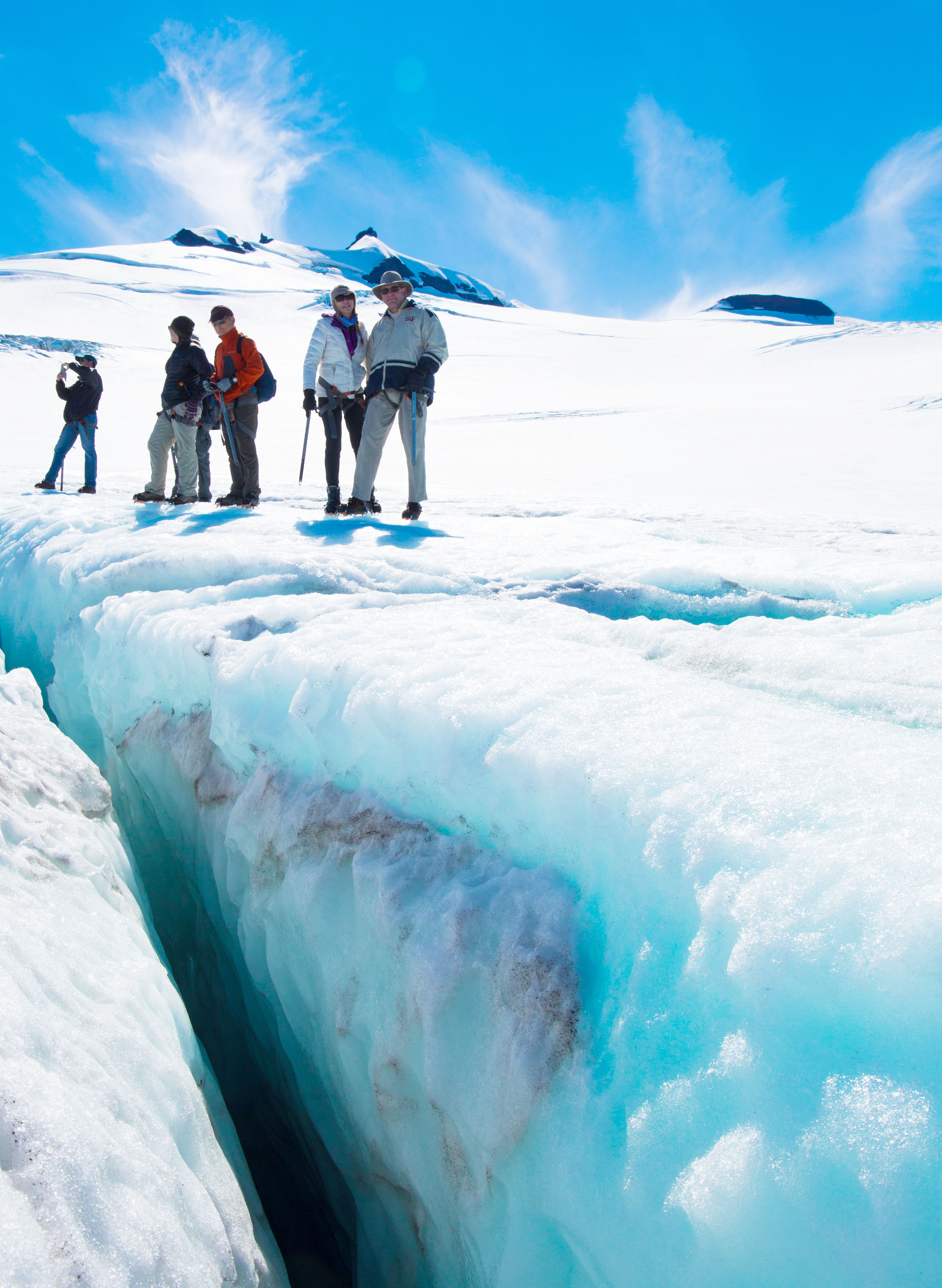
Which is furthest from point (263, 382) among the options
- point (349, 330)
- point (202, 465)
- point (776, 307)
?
point (776, 307)

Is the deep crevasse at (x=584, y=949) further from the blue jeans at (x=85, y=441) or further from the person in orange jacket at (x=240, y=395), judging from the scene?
the blue jeans at (x=85, y=441)

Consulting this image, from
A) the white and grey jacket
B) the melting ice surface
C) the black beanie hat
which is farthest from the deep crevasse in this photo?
the black beanie hat

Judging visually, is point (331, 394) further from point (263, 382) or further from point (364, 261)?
point (364, 261)

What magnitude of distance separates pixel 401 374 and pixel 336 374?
68 centimetres

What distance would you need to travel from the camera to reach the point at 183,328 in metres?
4.74

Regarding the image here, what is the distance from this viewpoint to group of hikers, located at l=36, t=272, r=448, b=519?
14.1 ft

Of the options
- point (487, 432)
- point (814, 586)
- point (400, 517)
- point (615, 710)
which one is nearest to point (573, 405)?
point (487, 432)

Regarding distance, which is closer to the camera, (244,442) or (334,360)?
(334,360)

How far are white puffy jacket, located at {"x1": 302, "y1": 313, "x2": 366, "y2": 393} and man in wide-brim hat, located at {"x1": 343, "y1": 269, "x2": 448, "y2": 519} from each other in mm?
243

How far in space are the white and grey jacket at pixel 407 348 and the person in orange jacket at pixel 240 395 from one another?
3.43ft

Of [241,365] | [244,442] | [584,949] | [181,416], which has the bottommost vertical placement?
[584,949]

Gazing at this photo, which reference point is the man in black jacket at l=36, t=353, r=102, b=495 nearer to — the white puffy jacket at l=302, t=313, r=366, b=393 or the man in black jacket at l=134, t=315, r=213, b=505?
the man in black jacket at l=134, t=315, r=213, b=505

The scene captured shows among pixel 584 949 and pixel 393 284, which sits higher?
pixel 393 284

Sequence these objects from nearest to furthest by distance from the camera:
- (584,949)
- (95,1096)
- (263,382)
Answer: (95,1096) < (584,949) < (263,382)
